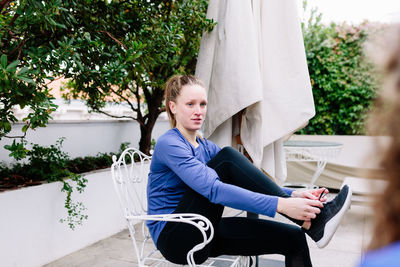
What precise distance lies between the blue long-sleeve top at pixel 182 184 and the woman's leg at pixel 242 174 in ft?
0.41

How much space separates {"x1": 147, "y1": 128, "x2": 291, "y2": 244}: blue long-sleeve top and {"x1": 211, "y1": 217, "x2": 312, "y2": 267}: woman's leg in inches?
8.7

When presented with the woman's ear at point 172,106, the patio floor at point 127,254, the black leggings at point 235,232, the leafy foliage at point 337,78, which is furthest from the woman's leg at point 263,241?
the leafy foliage at point 337,78

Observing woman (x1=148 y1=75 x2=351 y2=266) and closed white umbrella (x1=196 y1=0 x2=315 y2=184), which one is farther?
closed white umbrella (x1=196 y1=0 x2=315 y2=184)

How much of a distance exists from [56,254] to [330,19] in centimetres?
537

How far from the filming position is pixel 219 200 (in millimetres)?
1646

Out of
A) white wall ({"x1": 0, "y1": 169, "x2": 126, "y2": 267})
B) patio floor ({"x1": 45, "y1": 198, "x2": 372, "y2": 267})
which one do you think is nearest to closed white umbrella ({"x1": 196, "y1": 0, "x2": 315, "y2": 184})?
patio floor ({"x1": 45, "y1": 198, "x2": 372, "y2": 267})

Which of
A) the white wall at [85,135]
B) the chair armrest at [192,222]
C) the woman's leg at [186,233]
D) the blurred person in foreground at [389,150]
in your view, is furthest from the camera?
the white wall at [85,135]

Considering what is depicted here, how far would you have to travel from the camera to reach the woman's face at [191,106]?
195 cm

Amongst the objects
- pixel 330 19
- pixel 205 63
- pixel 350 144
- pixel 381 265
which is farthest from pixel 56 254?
pixel 330 19

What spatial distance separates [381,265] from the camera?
0.49m

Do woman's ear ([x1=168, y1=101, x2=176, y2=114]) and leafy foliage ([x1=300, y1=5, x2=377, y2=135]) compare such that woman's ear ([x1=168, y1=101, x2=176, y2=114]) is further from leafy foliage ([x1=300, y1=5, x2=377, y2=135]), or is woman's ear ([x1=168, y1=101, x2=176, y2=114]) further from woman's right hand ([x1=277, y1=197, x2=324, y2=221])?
leafy foliage ([x1=300, y1=5, x2=377, y2=135])

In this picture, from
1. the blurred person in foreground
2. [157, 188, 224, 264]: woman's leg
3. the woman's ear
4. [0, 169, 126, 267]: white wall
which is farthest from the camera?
[0, 169, 126, 267]: white wall

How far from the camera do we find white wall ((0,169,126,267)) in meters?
2.38

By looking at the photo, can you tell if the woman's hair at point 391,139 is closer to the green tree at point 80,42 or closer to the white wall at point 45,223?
the green tree at point 80,42
